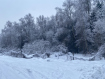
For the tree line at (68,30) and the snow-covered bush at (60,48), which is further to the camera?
the snow-covered bush at (60,48)

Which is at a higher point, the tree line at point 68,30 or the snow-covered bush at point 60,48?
the tree line at point 68,30

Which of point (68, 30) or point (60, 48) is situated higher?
point (68, 30)

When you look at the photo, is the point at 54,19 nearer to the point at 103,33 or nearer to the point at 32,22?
the point at 32,22

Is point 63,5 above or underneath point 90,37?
above

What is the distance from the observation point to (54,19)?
38000 millimetres

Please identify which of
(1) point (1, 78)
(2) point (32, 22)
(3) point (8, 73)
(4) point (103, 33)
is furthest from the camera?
(2) point (32, 22)

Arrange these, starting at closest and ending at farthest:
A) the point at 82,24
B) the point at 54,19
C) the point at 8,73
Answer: the point at 8,73
the point at 82,24
the point at 54,19

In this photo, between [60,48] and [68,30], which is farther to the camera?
[68,30]

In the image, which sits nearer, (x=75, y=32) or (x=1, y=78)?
(x=1, y=78)

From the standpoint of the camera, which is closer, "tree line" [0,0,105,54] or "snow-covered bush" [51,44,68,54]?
"tree line" [0,0,105,54]

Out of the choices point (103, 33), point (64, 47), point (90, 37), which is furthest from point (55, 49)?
point (103, 33)

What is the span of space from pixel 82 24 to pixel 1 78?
22.4 m

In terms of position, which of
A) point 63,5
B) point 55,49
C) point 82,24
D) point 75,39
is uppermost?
point 63,5

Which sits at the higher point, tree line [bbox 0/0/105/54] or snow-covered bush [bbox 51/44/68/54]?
tree line [bbox 0/0/105/54]
